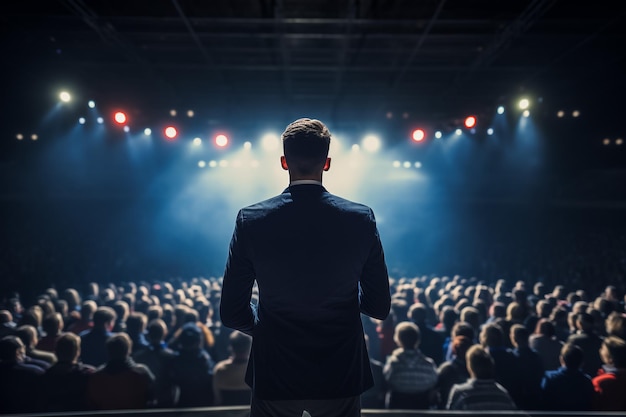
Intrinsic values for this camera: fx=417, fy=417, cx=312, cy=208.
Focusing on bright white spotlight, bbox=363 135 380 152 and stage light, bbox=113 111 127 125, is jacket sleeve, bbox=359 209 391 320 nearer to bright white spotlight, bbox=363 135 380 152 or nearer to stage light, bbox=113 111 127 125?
stage light, bbox=113 111 127 125

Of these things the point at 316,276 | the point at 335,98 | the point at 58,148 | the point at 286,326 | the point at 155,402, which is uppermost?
the point at 335,98

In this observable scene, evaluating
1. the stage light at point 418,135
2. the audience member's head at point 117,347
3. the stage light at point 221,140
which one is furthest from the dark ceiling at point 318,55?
the audience member's head at point 117,347

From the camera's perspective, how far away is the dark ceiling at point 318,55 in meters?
9.06

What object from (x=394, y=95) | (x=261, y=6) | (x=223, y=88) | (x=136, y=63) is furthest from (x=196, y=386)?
(x=394, y=95)

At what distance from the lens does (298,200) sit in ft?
6.07

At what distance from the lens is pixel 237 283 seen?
1836 millimetres

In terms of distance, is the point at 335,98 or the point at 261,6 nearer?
the point at 261,6

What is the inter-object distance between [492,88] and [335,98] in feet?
17.7

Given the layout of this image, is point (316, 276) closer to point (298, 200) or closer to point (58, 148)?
point (298, 200)

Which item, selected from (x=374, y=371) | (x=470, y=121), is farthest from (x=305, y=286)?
(x=470, y=121)

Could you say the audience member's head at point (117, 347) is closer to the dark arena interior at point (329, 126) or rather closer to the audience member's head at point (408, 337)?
the audience member's head at point (408, 337)

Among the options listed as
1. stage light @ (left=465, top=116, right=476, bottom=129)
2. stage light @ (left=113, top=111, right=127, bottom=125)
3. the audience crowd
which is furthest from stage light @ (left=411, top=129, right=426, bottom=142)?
stage light @ (left=113, top=111, right=127, bottom=125)

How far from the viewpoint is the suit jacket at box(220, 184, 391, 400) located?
1.79m

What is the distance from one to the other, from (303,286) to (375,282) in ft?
1.12
